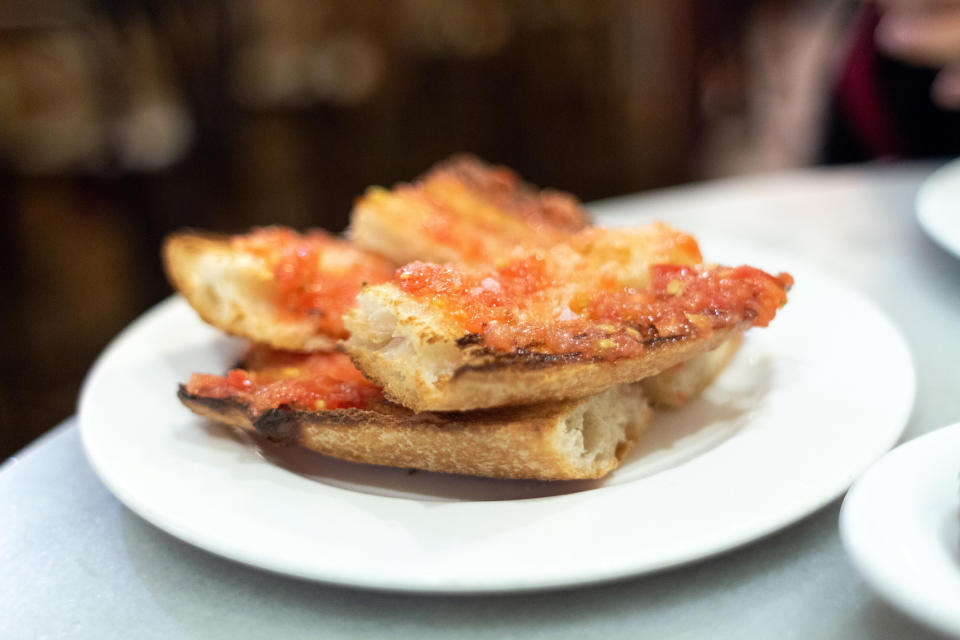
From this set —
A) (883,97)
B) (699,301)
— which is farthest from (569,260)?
(883,97)

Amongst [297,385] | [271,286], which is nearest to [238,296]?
[271,286]

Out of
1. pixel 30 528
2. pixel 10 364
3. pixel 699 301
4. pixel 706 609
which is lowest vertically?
pixel 10 364

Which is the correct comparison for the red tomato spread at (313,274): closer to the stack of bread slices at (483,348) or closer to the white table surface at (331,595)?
the stack of bread slices at (483,348)

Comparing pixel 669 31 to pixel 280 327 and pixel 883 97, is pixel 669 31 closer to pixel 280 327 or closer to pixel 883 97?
pixel 883 97

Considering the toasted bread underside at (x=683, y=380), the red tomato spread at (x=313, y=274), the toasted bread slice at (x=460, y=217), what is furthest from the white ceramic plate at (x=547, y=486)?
the toasted bread slice at (x=460, y=217)

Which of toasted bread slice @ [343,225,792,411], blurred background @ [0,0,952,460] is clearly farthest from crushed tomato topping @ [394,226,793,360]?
blurred background @ [0,0,952,460]

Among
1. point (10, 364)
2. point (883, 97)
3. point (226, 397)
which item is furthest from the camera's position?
point (10, 364)
